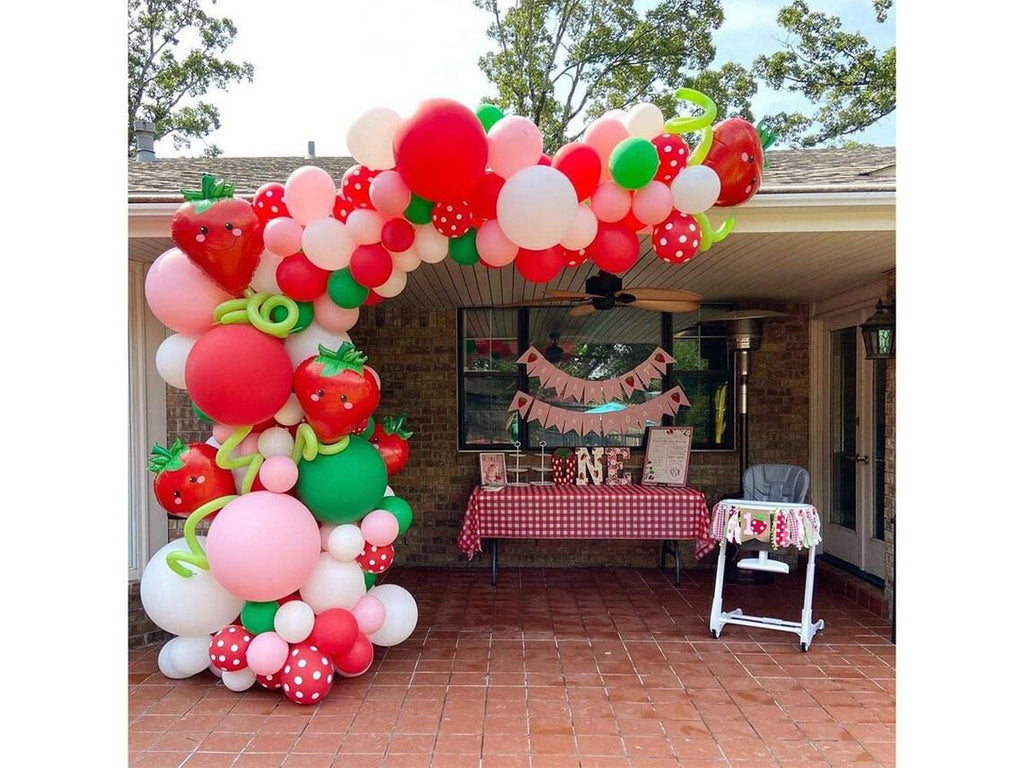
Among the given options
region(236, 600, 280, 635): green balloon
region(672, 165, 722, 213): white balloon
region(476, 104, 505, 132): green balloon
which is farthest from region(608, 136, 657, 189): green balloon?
region(236, 600, 280, 635): green balloon

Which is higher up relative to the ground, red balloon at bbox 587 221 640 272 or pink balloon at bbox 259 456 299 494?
red balloon at bbox 587 221 640 272

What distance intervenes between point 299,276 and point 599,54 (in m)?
15.1

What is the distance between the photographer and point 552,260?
3.59m

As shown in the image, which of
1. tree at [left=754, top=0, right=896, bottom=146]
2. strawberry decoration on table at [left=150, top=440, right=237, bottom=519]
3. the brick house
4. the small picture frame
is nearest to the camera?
strawberry decoration on table at [left=150, top=440, right=237, bottom=519]

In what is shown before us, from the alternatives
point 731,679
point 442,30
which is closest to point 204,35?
point 442,30

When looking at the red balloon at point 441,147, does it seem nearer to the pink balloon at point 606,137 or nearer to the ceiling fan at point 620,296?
the pink balloon at point 606,137

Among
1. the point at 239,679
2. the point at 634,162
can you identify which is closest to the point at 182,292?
the point at 239,679

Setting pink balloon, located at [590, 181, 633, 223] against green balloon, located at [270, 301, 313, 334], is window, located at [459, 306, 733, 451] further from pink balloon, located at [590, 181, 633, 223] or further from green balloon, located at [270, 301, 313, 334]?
pink balloon, located at [590, 181, 633, 223]

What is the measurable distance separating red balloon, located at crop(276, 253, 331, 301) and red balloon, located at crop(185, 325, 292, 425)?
26cm

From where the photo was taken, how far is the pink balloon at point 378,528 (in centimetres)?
385

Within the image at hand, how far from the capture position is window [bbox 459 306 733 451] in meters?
6.96

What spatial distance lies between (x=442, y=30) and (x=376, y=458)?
48.4ft

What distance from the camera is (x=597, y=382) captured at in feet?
22.8

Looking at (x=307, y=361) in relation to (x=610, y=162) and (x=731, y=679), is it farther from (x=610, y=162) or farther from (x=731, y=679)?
(x=731, y=679)
